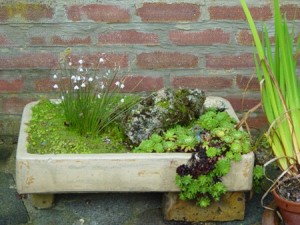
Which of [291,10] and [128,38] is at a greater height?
[291,10]

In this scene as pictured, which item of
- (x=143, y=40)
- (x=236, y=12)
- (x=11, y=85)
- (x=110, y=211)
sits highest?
(x=236, y=12)

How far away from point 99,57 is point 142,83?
0.28 meters

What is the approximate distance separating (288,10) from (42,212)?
5.39ft

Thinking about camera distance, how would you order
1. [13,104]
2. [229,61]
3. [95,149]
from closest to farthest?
[95,149] < [229,61] < [13,104]

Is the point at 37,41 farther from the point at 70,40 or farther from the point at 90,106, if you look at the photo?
the point at 90,106

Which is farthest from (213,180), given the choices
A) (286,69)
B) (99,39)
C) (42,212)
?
(99,39)

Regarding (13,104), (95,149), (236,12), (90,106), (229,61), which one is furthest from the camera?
Answer: (13,104)

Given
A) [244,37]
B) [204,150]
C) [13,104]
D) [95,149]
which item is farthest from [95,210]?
[244,37]

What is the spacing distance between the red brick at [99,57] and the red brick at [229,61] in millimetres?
458

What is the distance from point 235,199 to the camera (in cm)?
288

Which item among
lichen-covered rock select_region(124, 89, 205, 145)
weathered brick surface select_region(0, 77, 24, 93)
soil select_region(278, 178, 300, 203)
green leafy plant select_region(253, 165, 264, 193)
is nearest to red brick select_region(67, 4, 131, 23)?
weathered brick surface select_region(0, 77, 24, 93)

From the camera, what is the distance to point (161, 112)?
2936 mm

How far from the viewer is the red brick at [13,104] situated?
3.59m

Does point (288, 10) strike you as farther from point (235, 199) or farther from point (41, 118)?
point (41, 118)
